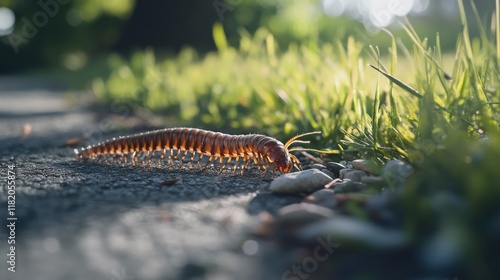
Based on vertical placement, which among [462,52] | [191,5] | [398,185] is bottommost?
[398,185]

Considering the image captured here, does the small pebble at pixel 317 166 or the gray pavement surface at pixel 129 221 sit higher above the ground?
the gray pavement surface at pixel 129 221

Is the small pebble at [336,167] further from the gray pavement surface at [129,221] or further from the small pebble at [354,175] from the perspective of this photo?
the gray pavement surface at [129,221]

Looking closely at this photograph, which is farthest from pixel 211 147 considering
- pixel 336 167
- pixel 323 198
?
pixel 323 198

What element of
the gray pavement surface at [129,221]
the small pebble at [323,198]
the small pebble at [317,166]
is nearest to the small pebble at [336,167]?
the small pebble at [317,166]

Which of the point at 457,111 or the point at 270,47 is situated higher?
the point at 270,47

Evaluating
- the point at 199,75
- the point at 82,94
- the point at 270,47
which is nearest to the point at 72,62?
the point at 82,94

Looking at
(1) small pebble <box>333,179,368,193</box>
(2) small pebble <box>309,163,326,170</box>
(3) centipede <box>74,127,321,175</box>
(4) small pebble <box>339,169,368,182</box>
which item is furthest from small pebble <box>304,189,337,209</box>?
(2) small pebble <box>309,163,326,170</box>

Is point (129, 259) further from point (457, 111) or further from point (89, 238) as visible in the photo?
point (457, 111)
